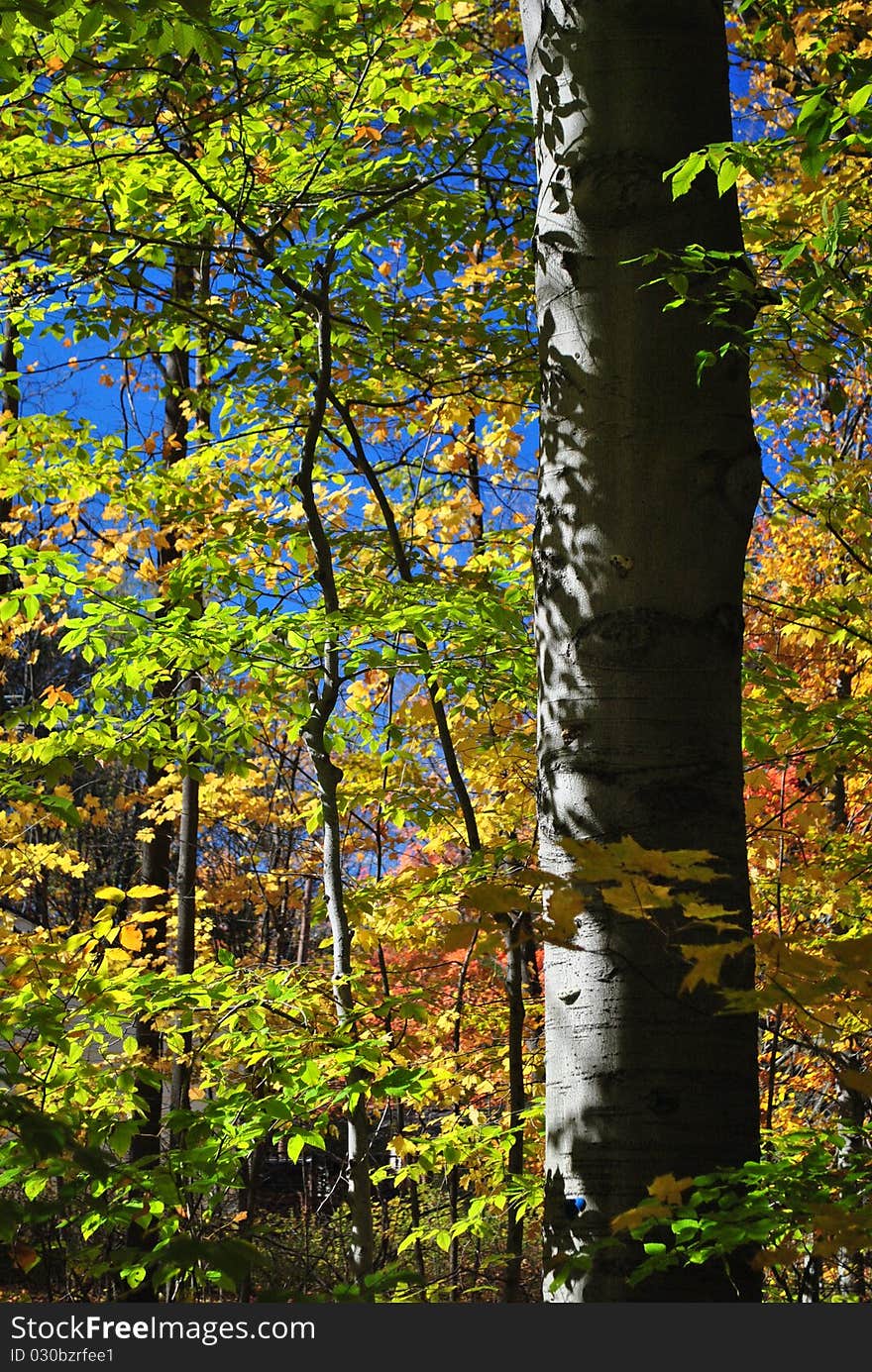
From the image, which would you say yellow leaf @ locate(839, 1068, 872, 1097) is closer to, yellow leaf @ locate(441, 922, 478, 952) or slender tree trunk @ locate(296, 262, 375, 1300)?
yellow leaf @ locate(441, 922, 478, 952)

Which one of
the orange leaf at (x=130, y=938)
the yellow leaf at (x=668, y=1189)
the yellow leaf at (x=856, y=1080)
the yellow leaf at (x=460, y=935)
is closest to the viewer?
the yellow leaf at (x=460, y=935)

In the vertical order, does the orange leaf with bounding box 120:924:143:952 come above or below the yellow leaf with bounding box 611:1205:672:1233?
above

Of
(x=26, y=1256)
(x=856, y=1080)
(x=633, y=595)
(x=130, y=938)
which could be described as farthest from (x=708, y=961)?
(x=130, y=938)

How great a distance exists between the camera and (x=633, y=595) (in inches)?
84.9

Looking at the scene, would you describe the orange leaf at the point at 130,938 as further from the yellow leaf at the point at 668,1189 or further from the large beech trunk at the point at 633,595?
the yellow leaf at the point at 668,1189

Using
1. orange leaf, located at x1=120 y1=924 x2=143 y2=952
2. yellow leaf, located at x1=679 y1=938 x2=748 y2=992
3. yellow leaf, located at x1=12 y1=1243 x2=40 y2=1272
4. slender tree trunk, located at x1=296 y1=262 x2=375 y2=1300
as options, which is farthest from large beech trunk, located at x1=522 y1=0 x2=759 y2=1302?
slender tree trunk, located at x1=296 y1=262 x2=375 y2=1300

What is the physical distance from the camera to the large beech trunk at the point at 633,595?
1979mm

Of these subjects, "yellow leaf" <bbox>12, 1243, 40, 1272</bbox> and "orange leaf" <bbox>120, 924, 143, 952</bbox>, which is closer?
"yellow leaf" <bbox>12, 1243, 40, 1272</bbox>

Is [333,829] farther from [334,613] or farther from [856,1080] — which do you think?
[856,1080]

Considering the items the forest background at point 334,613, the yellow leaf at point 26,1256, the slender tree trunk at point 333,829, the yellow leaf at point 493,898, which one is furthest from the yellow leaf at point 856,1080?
the slender tree trunk at point 333,829

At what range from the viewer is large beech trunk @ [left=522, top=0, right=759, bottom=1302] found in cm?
198

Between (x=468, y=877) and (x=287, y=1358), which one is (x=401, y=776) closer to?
(x=468, y=877)

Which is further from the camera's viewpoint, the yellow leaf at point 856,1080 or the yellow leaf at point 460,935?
the yellow leaf at point 856,1080

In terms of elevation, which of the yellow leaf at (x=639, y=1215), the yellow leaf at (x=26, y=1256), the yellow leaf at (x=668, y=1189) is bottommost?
the yellow leaf at (x=26, y=1256)
